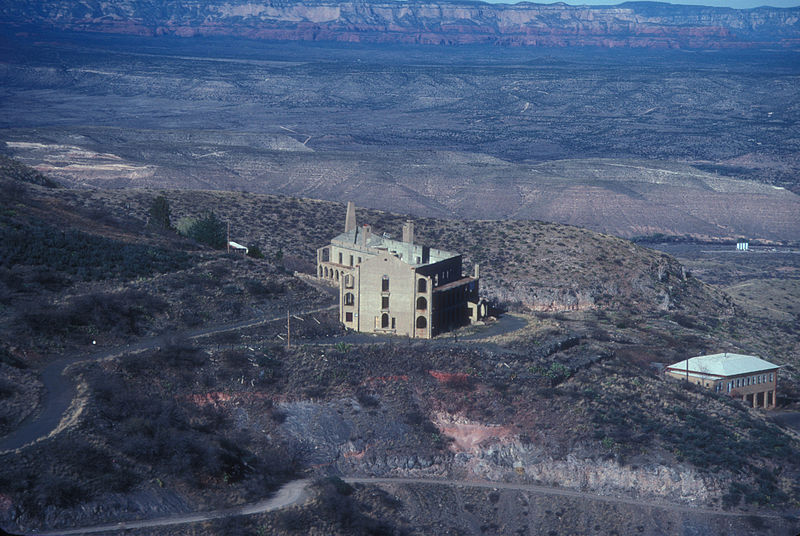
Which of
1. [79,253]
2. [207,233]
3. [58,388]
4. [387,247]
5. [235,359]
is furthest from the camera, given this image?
[207,233]

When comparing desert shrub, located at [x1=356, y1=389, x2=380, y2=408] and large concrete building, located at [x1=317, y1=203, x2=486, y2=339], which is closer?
desert shrub, located at [x1=356, y1=389, x2=380, y2=408]

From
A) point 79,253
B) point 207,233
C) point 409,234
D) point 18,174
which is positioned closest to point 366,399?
point 409,234

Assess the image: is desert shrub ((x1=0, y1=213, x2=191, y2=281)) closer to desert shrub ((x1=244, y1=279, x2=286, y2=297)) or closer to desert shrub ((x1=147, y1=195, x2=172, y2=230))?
desert shrub ((x1=244, y1=279, x2=286, y2=297))

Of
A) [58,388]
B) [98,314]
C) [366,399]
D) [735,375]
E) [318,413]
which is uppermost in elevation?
[98,314]

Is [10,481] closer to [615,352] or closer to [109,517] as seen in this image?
[109,517]

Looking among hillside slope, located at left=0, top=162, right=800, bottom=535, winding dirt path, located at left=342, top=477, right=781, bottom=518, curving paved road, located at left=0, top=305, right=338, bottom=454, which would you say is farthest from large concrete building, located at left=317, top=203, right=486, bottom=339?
winding dirt path, located at left=342, top=477, right=781, bottom=518

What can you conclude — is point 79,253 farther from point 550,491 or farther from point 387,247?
point 550,491
